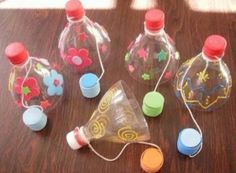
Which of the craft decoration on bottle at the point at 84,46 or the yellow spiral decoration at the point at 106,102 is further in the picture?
the craft decoration on bottle at the point at 84,46

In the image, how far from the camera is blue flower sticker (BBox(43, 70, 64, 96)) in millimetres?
706

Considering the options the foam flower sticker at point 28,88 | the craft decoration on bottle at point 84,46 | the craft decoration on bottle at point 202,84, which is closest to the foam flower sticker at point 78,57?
the craft decoration on bottle at point 84,46

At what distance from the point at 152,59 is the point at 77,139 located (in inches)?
9.5

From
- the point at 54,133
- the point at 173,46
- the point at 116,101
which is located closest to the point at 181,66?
the point at 173,46

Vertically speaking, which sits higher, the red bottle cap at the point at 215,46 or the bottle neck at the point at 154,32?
the bottle neck at the point at 154,32

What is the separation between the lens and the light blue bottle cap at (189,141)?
61 centimetres

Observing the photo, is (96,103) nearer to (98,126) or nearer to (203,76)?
(98,126)

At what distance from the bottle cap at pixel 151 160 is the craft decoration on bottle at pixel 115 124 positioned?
2 cm

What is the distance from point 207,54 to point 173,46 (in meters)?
0.14

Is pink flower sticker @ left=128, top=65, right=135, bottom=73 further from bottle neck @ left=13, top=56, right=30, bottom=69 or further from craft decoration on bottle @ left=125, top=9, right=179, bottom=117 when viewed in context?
bottle neck @ left=13, top=56, right=30, bottom=69

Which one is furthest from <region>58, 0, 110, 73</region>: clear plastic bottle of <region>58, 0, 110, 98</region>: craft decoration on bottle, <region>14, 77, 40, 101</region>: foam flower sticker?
<region>14, 77, 40, 101</region>: foam flower sticker

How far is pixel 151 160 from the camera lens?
0.61m

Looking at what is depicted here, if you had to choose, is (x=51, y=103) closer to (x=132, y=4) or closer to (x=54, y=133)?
(x=54, y=133)

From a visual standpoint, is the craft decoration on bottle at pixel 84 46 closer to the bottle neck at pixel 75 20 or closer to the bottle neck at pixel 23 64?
the bottle neck at pixel 75 20
